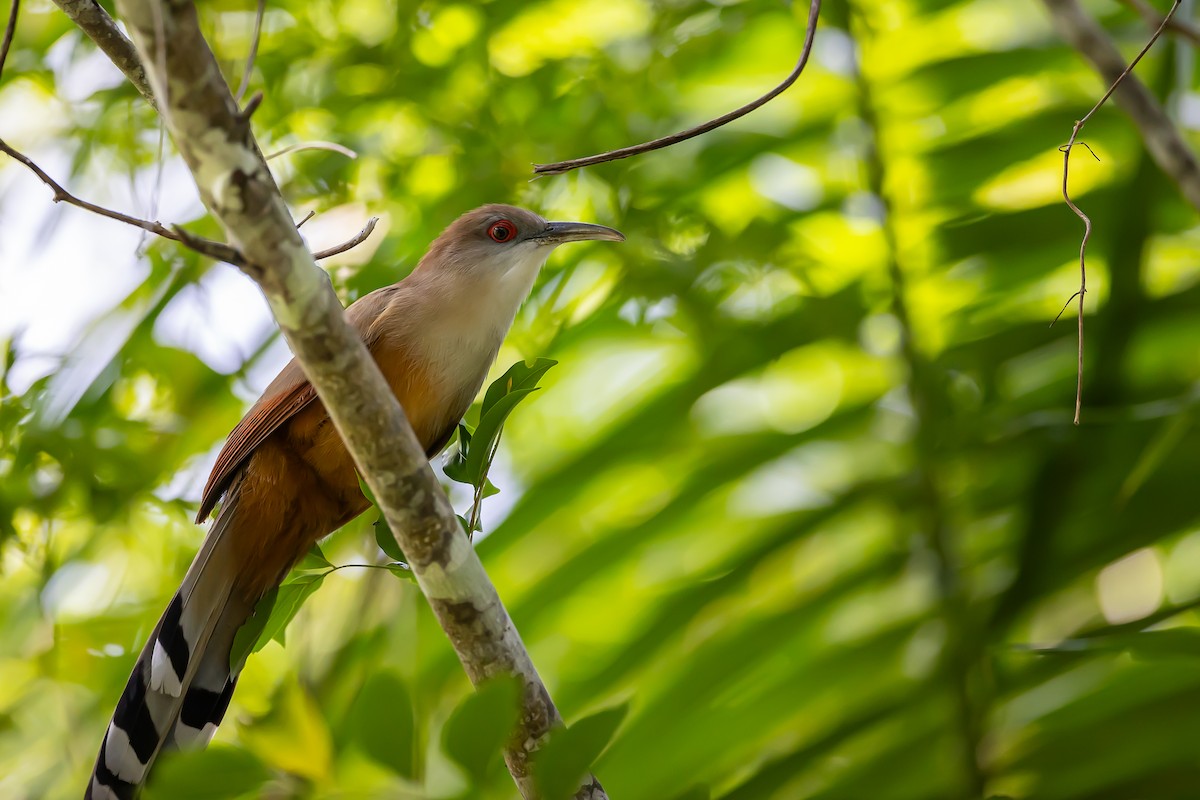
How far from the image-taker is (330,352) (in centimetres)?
114

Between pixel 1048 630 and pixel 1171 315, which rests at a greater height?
pixel 1171 315

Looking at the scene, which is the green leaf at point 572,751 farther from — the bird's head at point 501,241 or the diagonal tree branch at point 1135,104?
the bird's head at point 501,241

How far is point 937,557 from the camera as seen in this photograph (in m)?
2.24

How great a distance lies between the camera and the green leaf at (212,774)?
39.1 inches

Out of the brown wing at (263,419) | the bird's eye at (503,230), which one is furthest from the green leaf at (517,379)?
the bird's eye at (503,230)

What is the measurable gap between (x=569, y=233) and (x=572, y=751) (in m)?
1.52

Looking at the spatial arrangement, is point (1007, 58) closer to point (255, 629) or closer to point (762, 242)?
point (762, 242)

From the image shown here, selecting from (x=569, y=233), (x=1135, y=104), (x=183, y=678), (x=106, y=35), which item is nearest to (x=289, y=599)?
(x=183, y=678)

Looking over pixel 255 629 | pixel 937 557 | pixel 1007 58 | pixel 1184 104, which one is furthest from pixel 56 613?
pixel 1184 104

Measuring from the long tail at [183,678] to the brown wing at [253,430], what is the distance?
5 cm

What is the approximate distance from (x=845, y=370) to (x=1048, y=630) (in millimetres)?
686

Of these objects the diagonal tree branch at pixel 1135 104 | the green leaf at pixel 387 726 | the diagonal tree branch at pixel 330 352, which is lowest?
the green leaf at pixel 387 726

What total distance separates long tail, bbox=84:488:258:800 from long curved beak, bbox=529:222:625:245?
0.87 m

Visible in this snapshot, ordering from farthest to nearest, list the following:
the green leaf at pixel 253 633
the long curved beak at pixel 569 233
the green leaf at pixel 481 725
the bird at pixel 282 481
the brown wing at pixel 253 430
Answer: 1. the long curved beak at pixel 569 233
2. the brown wing at pixel 253 430
3. the bird at pixel 282 481
4. the green leaf at pixel 253 633
5. the green leaf at pixel 481 725
